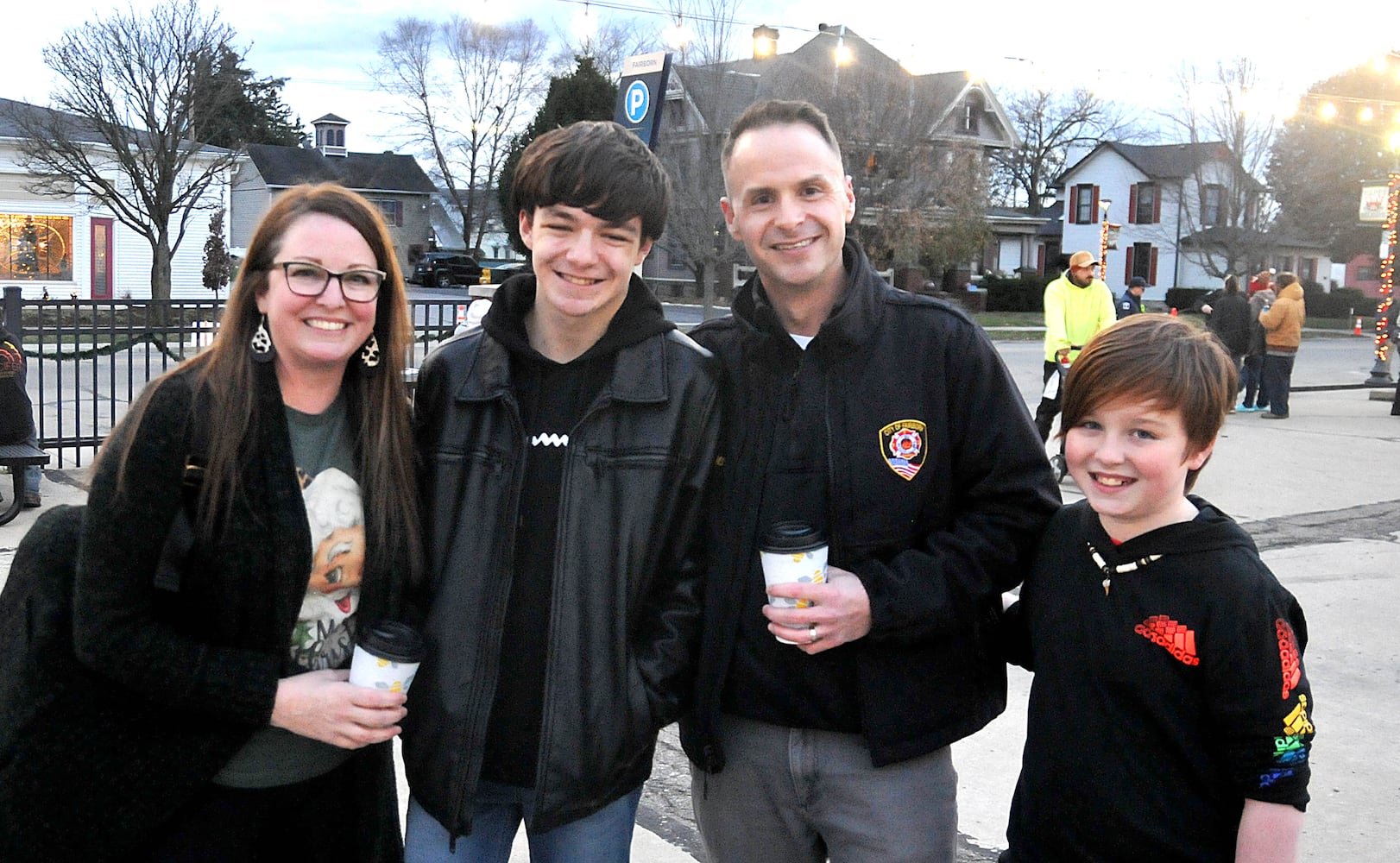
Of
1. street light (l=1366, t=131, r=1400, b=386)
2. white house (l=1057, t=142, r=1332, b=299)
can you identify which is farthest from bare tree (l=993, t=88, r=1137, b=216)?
street light (l=1366, t=131, r=1400, b=386)

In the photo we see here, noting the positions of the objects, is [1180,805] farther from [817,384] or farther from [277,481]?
[277,481]

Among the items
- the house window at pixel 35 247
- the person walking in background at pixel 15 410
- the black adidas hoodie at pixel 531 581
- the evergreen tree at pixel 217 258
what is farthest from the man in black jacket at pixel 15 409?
the house window at pixel 35 247

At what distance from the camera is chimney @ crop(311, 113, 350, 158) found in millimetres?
60938

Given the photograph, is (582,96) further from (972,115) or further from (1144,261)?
(1144,261)

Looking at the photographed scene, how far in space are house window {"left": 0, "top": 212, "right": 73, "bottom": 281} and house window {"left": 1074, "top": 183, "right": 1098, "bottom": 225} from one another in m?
43.3

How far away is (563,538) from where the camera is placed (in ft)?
7.39

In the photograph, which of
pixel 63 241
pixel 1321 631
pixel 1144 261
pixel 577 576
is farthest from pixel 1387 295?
pixel 1144 261

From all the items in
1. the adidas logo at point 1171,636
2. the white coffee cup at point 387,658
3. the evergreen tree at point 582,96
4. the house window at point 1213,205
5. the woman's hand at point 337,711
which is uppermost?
the evergreen tree at point 582,96

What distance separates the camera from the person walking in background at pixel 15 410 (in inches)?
315

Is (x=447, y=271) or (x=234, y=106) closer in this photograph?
(x=447, y=271)

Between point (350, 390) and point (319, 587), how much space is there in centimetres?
41

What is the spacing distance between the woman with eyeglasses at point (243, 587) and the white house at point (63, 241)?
31.5m

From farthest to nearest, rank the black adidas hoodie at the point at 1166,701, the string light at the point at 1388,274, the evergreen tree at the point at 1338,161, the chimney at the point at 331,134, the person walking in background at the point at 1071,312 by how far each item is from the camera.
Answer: the chimney at the point at 331,134
the evergreen tree at the point at 1338,161
the string light at the point at 1388,274
the person walking in background at the point at 1071,312
the black adidas hoodie at the point at 1166,701

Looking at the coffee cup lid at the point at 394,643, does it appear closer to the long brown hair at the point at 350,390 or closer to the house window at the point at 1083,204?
the long brown hair at the point at 350,390
